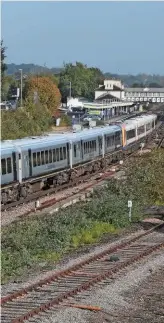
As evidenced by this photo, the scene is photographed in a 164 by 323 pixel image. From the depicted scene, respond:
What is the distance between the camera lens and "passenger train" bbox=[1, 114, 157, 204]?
2644 centimetres

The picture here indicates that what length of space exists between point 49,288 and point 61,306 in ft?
4.95

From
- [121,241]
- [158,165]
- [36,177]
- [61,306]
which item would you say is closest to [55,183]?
[36,177]

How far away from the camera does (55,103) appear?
312 feet

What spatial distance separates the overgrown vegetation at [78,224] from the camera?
17388 millimetres

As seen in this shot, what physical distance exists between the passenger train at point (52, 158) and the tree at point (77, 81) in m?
99.5

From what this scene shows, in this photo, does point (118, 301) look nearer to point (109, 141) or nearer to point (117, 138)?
point (109, 141)

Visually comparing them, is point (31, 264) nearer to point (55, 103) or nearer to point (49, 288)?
point (49, 288)

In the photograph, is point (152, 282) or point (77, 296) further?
point (152, 282)

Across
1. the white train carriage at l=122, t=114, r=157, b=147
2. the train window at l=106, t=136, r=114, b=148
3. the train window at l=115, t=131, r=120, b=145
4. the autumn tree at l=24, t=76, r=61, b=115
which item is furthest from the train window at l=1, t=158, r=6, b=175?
the autumn tree at l=24, t=76, r=61, b=115

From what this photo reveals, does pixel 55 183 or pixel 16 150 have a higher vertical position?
pixel 16 150

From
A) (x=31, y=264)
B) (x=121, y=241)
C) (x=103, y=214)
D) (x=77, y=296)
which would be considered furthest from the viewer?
(x=103, y=214)

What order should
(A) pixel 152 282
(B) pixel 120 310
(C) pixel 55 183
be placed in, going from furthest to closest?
(C) pixel 55 183 → (A) pixel 152 282 → (B) pixel 120 310

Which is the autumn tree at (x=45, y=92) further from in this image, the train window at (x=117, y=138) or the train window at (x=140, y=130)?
the train window at (x=117, y=138)

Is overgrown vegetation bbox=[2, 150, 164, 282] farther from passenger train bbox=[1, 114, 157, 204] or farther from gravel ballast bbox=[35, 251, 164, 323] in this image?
passenger train bbox=[1, 114, 157, 204]
